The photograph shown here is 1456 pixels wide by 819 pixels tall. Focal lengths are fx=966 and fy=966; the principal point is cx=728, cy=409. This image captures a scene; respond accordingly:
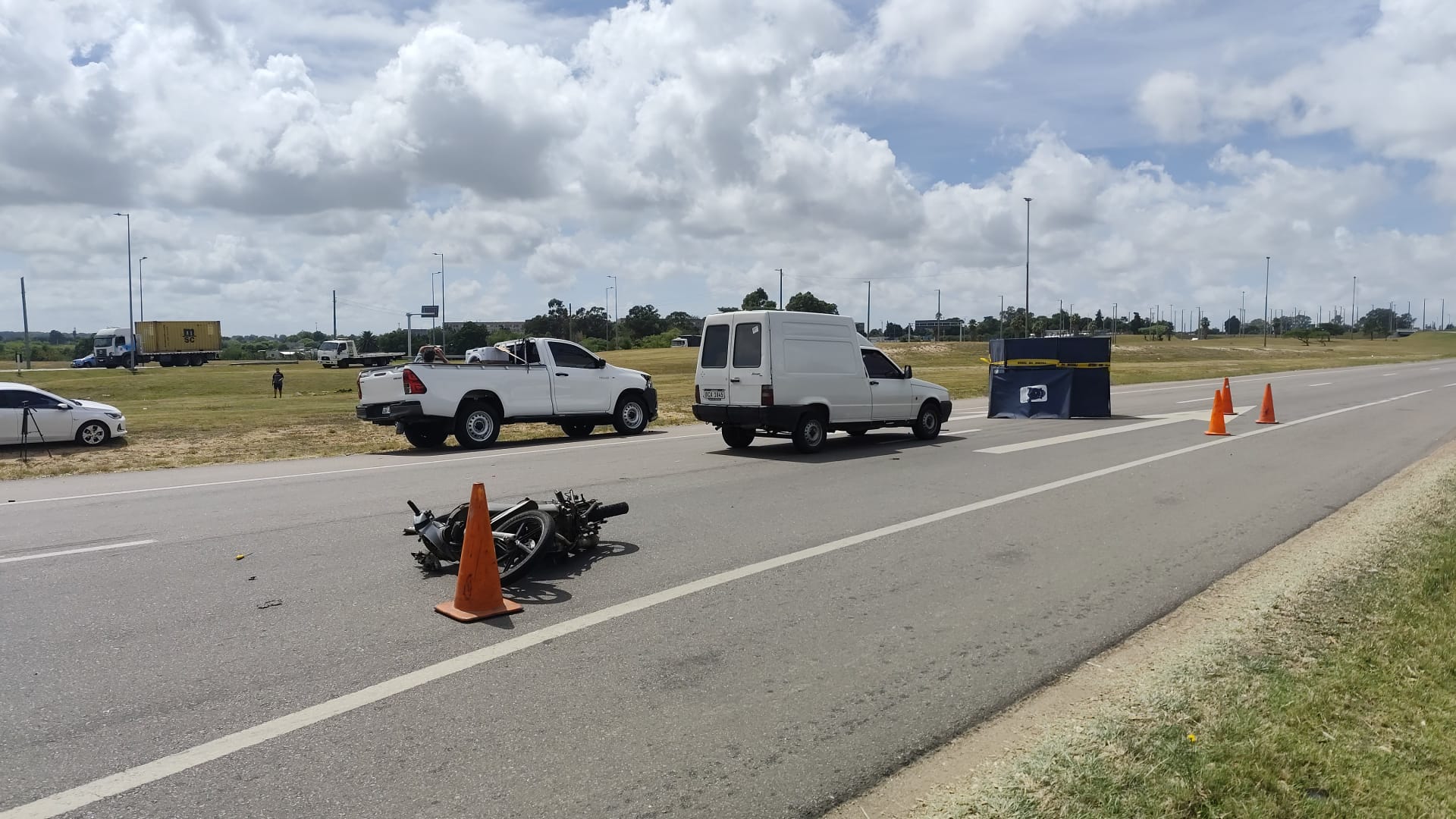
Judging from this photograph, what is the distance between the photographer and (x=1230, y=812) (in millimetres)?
A: 3389

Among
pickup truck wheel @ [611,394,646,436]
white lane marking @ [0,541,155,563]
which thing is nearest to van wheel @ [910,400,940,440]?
pickup truck wheel @ [611,394,646,436]

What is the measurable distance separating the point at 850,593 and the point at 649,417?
12.9 meters

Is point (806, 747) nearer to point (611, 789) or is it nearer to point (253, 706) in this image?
point (611, 789)

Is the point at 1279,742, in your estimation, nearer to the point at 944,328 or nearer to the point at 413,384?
the point at 413,384

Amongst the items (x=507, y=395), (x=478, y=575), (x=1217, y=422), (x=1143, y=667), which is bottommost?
(x=1143, y=667)

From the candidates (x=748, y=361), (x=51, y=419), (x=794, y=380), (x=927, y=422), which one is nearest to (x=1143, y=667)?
(x=794, y=380)

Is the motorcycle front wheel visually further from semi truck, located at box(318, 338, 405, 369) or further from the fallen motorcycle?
semi truck, located at box(318, 338, 405, 369)

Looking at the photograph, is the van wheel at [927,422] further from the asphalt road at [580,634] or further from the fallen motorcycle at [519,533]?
the fallen motorcycle at [519,533]

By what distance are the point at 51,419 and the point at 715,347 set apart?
1388 centimetres

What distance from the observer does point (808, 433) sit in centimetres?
1440

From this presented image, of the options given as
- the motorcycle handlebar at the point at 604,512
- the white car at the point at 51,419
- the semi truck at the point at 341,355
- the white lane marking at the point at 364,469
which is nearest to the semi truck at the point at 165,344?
the semi truck at the point at 341,355

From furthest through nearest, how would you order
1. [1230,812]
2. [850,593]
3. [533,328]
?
[533,328] → [850,593] → [1230,812]

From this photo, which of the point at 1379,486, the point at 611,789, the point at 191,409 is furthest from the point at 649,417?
the point at 191,409

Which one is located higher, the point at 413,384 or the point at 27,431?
the point at 413,384
